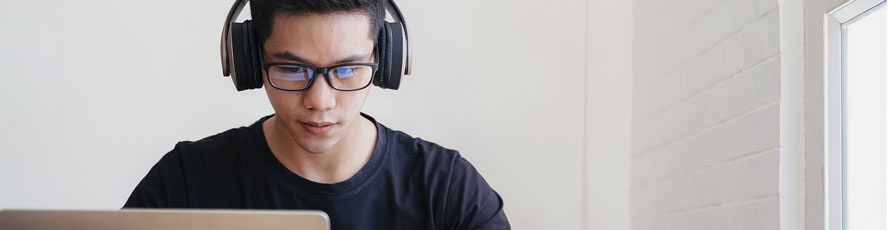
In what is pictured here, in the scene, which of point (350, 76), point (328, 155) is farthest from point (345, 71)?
point (328, 155)

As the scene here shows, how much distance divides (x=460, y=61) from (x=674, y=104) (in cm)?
62

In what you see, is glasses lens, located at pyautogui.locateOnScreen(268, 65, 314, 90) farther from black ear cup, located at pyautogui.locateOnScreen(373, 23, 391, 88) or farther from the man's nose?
black ear cup, located at pyautogui.locateOnScreen(373, 23, 391, 88)

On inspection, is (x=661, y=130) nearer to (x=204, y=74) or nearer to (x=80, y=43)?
(x=204, y=74)

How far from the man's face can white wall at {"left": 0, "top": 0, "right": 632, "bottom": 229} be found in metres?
0.87

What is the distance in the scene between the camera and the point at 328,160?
1.61 metres

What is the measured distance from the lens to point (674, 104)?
2096 mm

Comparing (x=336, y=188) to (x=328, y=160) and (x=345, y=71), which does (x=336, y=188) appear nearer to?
(x=328, y=160)

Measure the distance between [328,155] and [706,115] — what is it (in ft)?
2.85

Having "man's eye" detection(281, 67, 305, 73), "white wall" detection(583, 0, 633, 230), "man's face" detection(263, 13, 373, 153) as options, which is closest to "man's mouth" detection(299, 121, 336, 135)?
"man's face" detection(263, 13, 373, 153)

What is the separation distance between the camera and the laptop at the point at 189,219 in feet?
2.56

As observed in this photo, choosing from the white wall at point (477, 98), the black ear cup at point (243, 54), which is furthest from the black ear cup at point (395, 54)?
the white wall at point (477, 98)

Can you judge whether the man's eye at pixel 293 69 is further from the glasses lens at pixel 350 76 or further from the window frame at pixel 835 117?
the window frame at pixel 835 117

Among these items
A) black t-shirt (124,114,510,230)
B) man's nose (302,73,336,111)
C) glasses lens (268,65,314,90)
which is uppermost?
glasses lens (268,65,314,90)

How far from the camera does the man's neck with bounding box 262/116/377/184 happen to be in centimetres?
161
